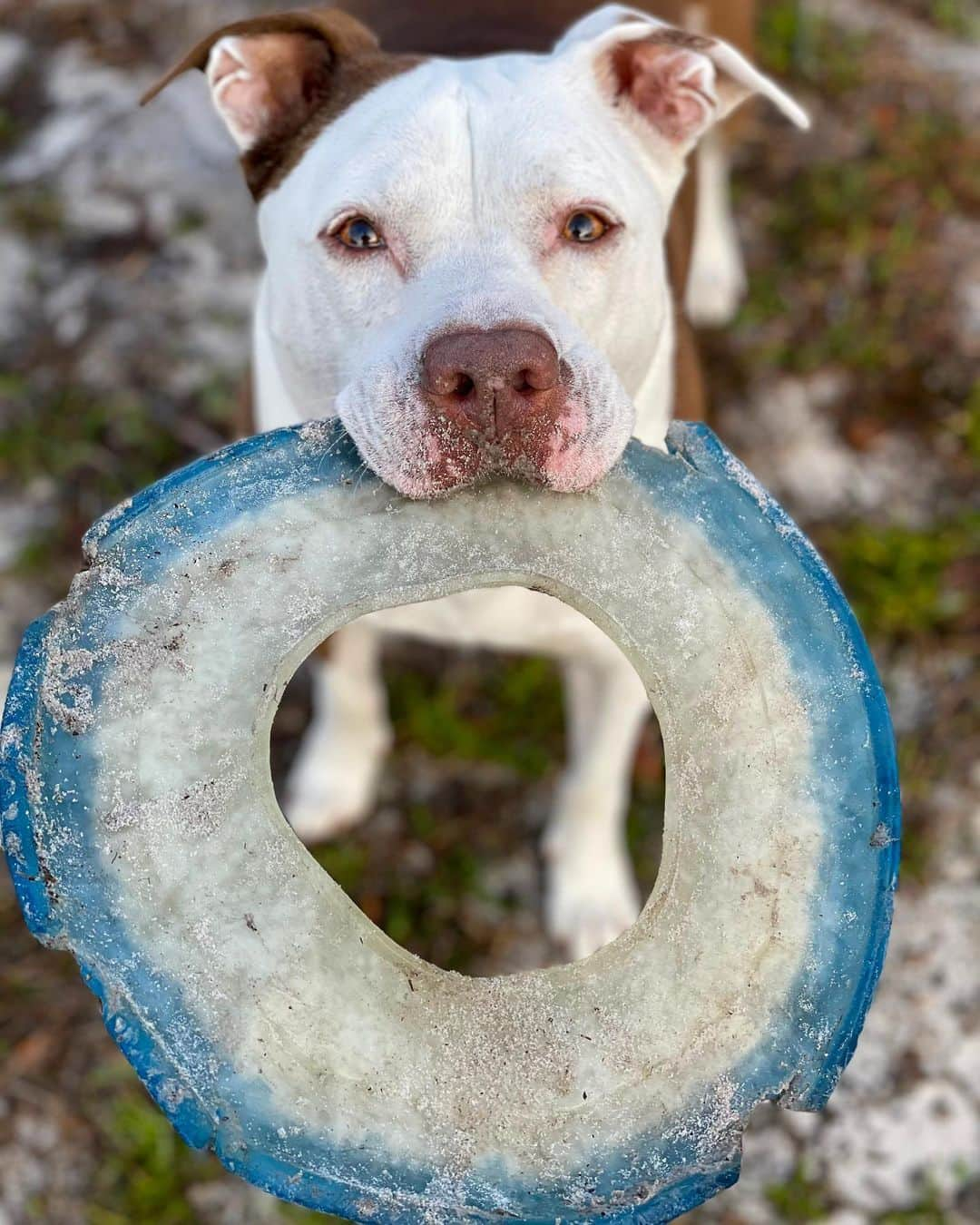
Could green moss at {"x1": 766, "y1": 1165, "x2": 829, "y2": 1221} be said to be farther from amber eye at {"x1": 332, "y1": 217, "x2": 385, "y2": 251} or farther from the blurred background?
amber eye at {"x1": 332, "y1": 217, "x2": 385, "y2": 251}

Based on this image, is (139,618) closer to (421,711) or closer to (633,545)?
(633,545)

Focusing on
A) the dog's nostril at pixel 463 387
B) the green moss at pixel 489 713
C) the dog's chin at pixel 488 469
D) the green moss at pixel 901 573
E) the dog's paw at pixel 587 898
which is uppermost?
the dog's nostril at pixel 463 387

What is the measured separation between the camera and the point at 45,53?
480cm

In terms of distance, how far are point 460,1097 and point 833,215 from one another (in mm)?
3591

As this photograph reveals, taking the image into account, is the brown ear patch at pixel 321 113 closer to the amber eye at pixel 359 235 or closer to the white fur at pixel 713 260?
the amber eye at pixel 359 235

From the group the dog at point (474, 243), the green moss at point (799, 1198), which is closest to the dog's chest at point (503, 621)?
the dog at point (474, 243)

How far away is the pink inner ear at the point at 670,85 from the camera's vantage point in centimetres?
258

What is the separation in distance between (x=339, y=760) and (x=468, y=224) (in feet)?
5.99

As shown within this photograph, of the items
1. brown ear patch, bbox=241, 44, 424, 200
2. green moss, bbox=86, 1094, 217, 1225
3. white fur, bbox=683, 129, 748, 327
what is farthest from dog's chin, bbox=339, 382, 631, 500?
white fur, bbox=683, 129, 748, 327

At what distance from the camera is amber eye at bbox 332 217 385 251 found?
233 cm

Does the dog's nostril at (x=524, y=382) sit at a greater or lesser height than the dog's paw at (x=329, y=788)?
greater

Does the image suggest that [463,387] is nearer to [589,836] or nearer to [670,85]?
[670,85]

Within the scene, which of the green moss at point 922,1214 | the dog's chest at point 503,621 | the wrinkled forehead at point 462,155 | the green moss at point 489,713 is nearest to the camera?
the wrinkled forehead at point 462,155

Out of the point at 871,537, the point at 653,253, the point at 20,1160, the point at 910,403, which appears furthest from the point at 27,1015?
the point at 910,403
